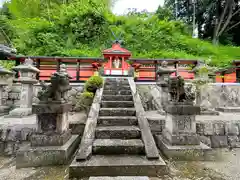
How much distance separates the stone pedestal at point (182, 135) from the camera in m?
2.51

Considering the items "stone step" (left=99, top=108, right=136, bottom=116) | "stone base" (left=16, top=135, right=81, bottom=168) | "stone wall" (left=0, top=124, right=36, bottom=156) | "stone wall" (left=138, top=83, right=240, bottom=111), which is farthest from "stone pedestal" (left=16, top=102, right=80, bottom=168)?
"stone wall" (left=138, top=83, right=240, bottom=111)

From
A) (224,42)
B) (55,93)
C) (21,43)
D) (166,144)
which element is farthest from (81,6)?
(224,42)

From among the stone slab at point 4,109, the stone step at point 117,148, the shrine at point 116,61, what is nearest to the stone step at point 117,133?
the stone step at point 117,148

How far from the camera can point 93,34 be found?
49.6 feet

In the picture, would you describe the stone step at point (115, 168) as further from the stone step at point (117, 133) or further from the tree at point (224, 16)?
the tree at point (224, 16)

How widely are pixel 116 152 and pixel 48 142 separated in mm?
1298

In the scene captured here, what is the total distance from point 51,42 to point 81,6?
6461 mm

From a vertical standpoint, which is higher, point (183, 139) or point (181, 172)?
point (183, 139)

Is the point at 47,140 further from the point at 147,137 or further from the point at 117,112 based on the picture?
the point at 147,137

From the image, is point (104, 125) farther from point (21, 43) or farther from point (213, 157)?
point (21, 43)

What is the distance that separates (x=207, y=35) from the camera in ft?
70.2

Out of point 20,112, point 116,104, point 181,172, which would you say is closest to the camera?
point 181,172

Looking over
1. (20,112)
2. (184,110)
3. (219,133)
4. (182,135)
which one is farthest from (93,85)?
(219,133)

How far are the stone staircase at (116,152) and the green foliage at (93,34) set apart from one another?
10500mm
